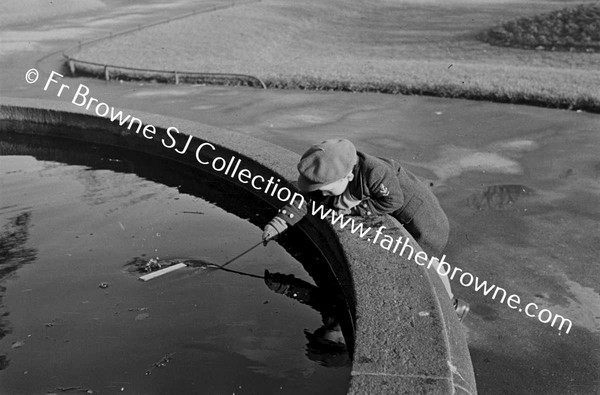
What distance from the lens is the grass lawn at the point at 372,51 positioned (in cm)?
1113

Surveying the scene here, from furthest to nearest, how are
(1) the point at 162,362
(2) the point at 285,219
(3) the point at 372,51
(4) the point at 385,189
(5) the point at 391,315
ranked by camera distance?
(3) the point at 372,51, (2) the point at 285,219, (4) the point at 385,189, (1) the point at 162,362, (5) the point at 391,315

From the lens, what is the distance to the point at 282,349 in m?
4.20

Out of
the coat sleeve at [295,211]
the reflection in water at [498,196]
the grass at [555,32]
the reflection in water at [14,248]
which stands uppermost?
the coat sleeve at [295,211]

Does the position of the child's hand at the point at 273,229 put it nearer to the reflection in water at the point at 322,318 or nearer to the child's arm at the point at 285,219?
the child's arm at the point at 285,219

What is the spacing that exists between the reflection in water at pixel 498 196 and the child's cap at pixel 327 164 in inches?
87.7

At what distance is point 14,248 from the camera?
5.75m

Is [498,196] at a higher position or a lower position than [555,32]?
higher

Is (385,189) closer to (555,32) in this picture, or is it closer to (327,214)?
(327,214)

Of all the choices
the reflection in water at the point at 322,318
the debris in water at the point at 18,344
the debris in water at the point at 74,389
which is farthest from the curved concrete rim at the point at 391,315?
the debris in water at the point at 18,344

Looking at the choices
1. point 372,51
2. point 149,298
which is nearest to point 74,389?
point 149,298

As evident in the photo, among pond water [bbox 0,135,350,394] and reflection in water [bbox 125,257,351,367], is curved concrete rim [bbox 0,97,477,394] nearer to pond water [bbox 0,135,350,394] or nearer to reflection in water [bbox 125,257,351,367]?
reflection in water [bbox 125,257,351,367]

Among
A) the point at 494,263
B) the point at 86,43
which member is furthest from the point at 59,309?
the point at 86,43

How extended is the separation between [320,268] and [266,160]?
4.79 ft

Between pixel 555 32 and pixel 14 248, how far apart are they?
61.2ft
